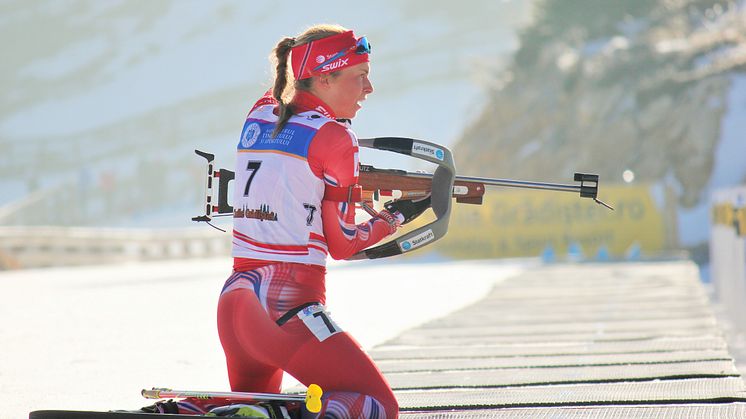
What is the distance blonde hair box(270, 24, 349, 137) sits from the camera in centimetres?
452

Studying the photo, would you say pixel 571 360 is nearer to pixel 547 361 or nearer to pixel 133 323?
pixel 547 361

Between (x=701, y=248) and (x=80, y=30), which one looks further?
(x=80, y=30)

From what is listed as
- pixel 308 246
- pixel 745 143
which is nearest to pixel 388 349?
pixel 308 246

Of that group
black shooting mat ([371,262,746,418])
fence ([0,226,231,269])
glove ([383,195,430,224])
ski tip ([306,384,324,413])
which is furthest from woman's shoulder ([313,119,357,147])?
fence ([0,226,231,269])

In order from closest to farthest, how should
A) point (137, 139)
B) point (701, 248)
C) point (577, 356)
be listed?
1. point (577, 356)
2. point (701, 248)
3. point (137, 139)

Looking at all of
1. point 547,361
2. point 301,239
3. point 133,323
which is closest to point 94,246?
point 133,323

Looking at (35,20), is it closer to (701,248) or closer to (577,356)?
(701,248)

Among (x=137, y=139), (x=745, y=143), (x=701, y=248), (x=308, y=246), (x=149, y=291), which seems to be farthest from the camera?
(x=137, y=139)

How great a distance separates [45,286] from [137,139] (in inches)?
3245

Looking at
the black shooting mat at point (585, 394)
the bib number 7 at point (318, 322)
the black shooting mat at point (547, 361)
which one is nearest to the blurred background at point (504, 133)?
the bib number 7 at point (318, 322)

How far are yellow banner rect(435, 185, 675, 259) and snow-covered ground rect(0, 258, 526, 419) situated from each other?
22.9 feet

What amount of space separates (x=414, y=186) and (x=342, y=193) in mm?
486

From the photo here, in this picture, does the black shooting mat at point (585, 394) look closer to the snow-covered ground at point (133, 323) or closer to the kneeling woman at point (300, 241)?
the kneeling woman at point (300, 241)

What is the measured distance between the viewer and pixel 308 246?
14.2 ft
